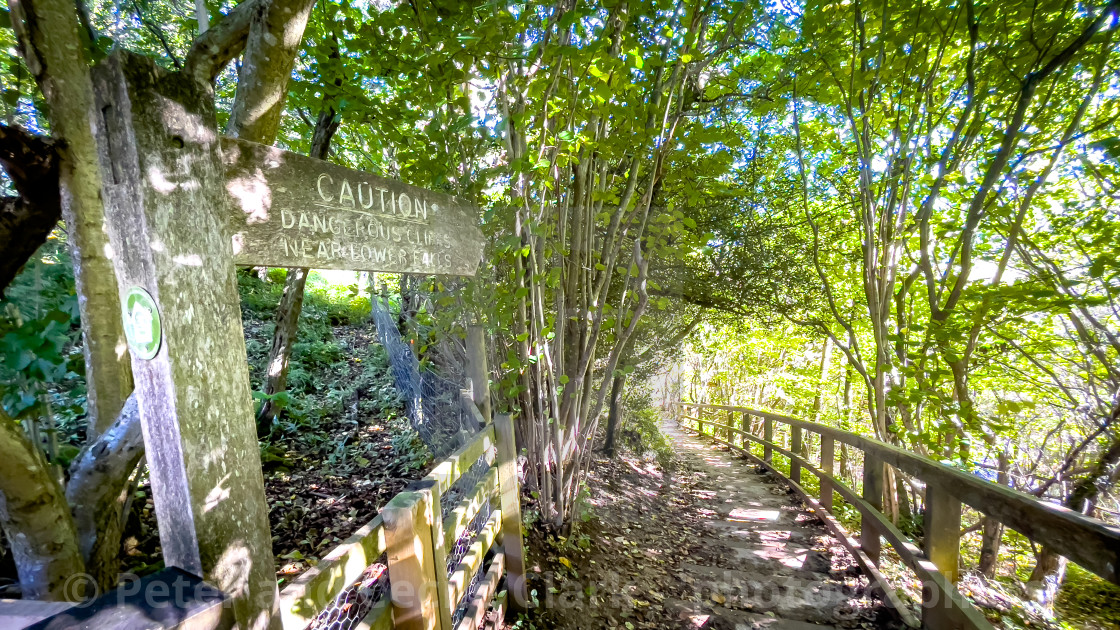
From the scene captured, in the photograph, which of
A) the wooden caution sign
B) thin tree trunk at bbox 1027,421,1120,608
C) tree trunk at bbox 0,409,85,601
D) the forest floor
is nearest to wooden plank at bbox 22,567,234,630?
the wooden caution sign

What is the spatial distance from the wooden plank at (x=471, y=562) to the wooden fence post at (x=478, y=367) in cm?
63

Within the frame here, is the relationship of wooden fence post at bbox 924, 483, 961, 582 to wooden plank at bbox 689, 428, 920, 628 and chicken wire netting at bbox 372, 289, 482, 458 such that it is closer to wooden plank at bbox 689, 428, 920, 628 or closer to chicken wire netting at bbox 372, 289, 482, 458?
wooden plank at bbox 689, 428, 920, 628

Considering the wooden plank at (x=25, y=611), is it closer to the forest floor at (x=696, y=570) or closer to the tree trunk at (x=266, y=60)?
the tree trunk at (x=266, y=60)

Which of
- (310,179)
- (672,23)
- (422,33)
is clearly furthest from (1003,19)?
(310,179)

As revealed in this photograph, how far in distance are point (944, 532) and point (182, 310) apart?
11.0 feet

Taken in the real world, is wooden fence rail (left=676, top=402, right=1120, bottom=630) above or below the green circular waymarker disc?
below

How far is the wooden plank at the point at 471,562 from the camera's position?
2214 millimetres

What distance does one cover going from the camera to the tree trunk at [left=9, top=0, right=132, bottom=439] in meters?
2.20

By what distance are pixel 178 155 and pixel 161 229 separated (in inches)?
7.4

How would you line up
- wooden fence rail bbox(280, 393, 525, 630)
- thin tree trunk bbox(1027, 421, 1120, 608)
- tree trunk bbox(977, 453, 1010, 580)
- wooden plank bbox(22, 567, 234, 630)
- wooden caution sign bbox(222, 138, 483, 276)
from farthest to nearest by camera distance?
tree trunk bbox(977, 453, 1010, 580)
thin tree trunk bbox(1027, 421, 1120, 608)
wooden fence rail bbox(280, 393, 525, 630)
wooden caution sign bbox(222, 138, 483, 276)
wooden plank bbox(22, 567, 234, 630)

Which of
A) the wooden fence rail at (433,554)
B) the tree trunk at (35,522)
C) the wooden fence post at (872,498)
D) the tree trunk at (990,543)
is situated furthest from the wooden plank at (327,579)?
the tree trunk at (990,543)

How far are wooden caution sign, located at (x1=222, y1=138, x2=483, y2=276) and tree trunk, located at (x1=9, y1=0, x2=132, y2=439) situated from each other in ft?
5.37

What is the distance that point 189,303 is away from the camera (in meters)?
1.06

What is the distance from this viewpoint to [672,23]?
2822 millimetres
